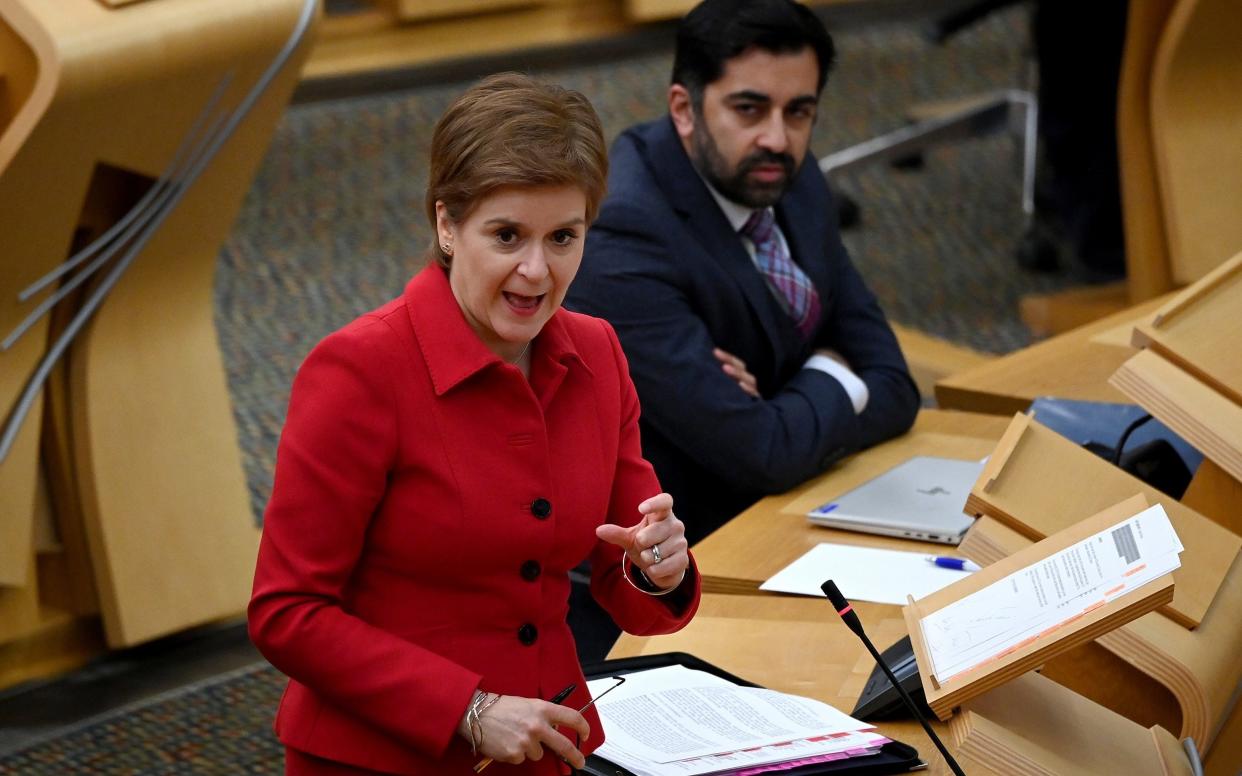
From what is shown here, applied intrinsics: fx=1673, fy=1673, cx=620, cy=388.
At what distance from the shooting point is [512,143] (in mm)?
1359

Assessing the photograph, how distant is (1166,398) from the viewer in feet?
5.92

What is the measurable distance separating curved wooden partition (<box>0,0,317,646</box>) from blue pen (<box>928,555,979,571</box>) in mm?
1548

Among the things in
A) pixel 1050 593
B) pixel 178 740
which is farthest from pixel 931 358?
pixel 1050 593

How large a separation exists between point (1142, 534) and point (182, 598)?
2.27m

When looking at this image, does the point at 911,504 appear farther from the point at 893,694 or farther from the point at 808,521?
the point at 893,694

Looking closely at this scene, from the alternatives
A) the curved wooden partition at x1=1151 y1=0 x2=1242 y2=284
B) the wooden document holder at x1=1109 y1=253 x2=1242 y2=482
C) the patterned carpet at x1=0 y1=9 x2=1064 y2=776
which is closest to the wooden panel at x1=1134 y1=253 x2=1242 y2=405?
the wooden document holder at x1=1109 y1=253 x2=1242 y2=482

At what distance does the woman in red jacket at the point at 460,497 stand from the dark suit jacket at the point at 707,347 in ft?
2.76

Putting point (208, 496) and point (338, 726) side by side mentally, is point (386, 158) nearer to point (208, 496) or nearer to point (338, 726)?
point (208, 496)

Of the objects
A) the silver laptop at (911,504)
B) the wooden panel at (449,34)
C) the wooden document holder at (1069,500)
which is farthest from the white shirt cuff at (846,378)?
the wooden panel at (449,34)

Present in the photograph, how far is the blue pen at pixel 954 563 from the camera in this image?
2.04m

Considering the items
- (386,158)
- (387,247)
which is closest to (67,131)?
(387,247)

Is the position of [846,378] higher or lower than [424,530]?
lower

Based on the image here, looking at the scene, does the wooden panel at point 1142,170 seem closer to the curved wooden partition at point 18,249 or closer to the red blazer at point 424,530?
the curved wooden partition at point 18,249

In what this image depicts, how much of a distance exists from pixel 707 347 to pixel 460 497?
1.04 meters
